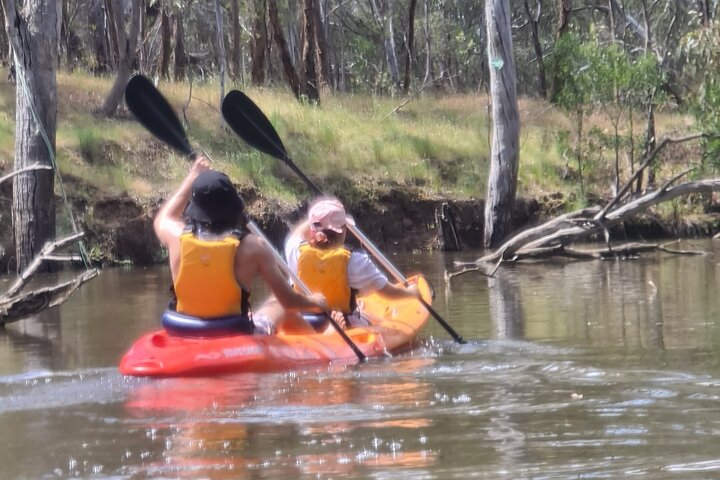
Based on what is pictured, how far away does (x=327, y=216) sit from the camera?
27.3 feet

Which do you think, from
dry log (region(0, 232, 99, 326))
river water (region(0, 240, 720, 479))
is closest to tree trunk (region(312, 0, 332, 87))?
river water (region(0, 240, 720, 479))

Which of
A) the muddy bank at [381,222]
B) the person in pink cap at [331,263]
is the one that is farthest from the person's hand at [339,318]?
the muddy bank at [381,222]

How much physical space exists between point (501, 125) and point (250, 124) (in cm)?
908

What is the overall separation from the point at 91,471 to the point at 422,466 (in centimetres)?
144

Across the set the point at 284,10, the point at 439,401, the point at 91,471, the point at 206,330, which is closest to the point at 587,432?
the point at 439,401

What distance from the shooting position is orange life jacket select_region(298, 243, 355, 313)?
8.42 meters

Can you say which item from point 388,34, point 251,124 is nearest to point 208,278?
point 251,124

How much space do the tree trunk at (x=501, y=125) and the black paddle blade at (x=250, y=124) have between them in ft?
27.4

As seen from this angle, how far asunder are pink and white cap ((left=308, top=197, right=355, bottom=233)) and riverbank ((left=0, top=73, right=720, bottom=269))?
9273 millimetres

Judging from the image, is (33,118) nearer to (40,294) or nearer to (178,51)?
(40,294)

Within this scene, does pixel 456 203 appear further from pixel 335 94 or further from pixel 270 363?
pixel 270 363

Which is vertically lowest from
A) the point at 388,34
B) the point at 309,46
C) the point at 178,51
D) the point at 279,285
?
the point at 279,285

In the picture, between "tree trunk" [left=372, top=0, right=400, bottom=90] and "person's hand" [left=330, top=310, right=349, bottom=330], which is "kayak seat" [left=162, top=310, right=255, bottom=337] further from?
"tree trunk" [left=372, top=0, right=400, bottom=90]

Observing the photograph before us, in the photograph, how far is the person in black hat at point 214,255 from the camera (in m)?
7.23
